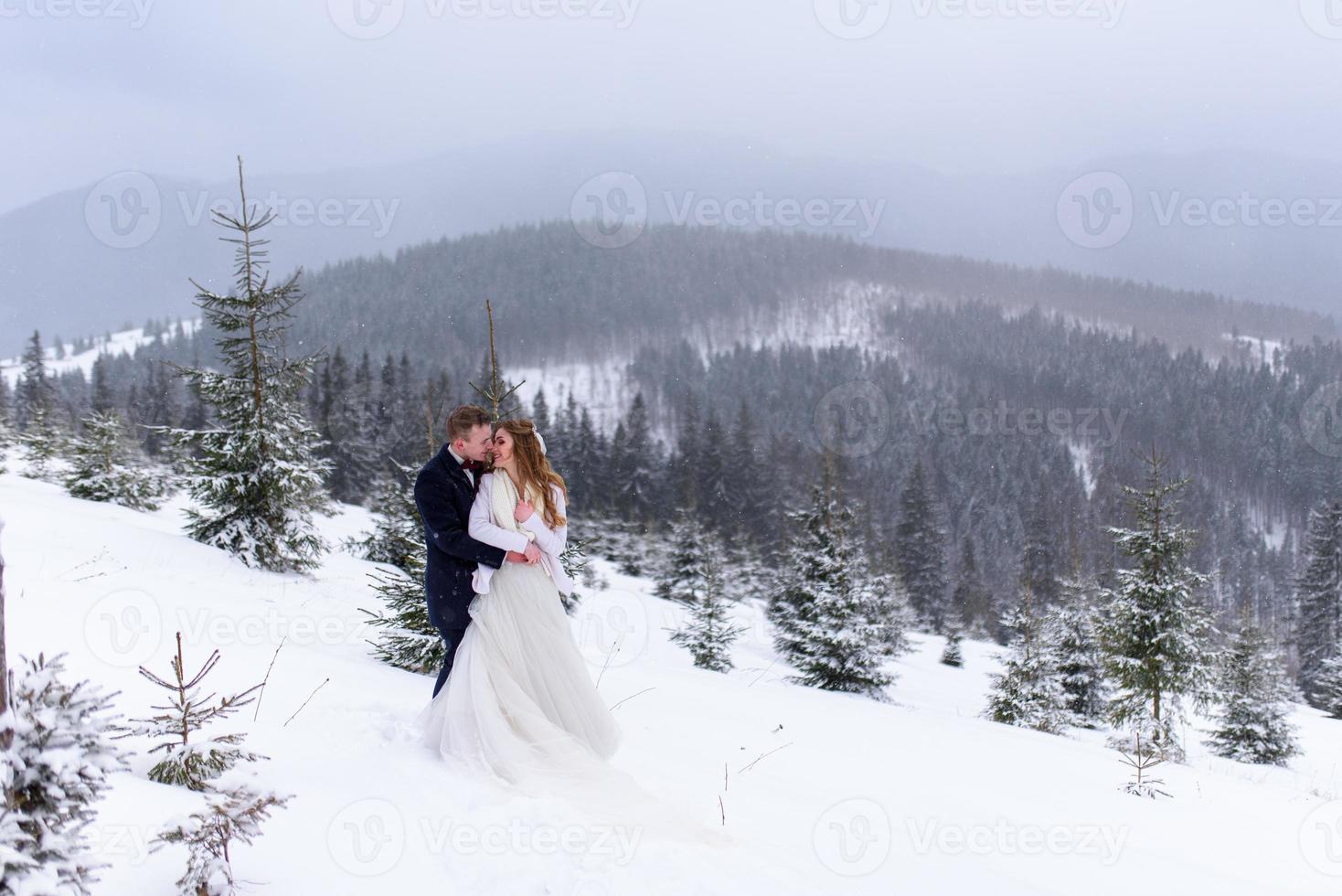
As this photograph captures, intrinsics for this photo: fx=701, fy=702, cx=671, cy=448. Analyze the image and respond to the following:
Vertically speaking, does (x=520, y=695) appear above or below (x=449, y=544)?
below

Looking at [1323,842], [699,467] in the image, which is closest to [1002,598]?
[699,467]

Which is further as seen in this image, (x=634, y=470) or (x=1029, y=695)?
(x=634, y=470)

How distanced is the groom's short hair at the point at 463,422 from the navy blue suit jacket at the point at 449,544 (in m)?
0.14

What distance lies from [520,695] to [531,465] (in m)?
1.42

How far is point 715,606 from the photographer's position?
64.6ft

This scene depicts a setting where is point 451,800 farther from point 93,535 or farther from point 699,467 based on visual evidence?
point 699,467

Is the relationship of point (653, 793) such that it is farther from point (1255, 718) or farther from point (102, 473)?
point (102, 473)

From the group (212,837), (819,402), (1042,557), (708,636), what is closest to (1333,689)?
(708,636)

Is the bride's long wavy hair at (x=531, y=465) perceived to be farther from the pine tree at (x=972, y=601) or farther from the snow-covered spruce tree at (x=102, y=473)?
the pine tree at (x=972, y=601)

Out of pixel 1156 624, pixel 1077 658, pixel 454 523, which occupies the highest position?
pixel 454 523

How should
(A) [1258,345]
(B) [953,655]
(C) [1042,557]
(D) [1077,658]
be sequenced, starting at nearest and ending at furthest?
(D) [1077,658] → (B) [953,655] → (C) [1042,557] → (A) [1258,345]

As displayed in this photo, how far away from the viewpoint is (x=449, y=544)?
430 centimetres

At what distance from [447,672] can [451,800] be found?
1.06m

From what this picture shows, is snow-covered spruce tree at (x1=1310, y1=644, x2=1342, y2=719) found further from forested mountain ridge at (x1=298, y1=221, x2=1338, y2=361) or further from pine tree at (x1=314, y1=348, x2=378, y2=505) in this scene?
forested mountain ridge at (x1=298, y1=221, x2=1338, y2=361)
